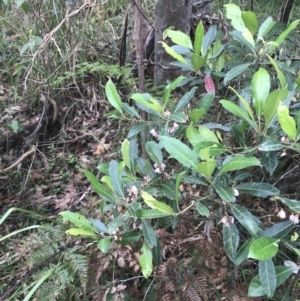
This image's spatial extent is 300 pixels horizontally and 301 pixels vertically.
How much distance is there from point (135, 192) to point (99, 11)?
2284 millimetres

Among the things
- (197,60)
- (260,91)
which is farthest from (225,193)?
(197,60)

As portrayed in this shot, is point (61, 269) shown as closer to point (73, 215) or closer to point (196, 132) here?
point (73, 215)

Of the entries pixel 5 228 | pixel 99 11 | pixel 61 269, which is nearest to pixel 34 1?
pixel 99 11

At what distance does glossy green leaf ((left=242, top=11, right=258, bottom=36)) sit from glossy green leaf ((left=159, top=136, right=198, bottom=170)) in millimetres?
474

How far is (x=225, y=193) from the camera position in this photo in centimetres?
103

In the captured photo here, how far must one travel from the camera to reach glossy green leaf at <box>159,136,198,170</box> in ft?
3.43

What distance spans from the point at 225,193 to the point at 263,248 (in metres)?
0.17

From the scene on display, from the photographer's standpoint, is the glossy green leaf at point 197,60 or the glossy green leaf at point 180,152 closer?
the glossy green leaf at point 180,152

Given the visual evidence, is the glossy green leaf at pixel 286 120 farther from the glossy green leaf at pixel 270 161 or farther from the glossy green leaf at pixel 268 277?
the glossy green leaf at pixel 268 277

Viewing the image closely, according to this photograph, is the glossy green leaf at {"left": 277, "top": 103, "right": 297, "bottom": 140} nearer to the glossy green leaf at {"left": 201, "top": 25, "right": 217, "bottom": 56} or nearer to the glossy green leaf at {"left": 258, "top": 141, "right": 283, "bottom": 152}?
the glossy green leaf at {"left": 258, "top": 141, "right": 283, "bottom": 152}

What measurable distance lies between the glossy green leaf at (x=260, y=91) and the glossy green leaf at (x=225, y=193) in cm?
21

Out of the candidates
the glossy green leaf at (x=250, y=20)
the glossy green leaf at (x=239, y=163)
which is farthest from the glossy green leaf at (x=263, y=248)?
the glossy green leaf at (x=250, y=20)

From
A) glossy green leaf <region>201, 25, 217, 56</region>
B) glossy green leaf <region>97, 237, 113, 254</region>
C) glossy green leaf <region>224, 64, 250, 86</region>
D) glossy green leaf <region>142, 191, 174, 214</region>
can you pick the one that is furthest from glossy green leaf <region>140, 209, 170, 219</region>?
glossy green leaf <region>201, 25, 217, 56</region>

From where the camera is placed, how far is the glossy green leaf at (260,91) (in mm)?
1042
